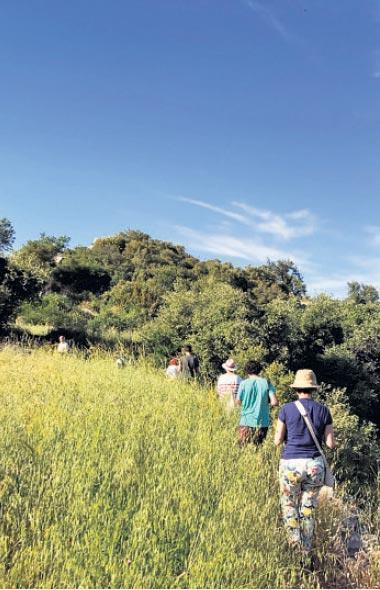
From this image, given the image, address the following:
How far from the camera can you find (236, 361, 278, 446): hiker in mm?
6703

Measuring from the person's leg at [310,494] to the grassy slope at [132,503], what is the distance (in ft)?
0.75

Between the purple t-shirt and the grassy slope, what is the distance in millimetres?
461

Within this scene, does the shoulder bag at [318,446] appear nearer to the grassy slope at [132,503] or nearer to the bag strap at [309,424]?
the bag strap at [309,424]

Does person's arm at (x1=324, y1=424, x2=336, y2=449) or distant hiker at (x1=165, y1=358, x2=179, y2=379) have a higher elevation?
person's arm at (x1=324, y1=424, x2=336, y2=449)

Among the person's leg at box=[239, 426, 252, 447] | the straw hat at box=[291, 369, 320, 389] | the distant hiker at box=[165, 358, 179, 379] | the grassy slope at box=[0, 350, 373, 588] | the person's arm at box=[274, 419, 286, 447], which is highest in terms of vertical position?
the straw hat at box=[291, 369, 320, 389]

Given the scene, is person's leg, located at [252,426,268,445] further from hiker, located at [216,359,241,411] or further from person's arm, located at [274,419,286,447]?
person's arm, located at [274,419,286,447]

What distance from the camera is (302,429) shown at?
4.85 m

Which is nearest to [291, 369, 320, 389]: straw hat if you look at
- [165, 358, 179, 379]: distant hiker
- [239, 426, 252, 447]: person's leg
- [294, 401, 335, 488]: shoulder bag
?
[294, 401, 335, 488]: shoulder bag

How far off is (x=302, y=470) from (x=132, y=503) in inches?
73.0

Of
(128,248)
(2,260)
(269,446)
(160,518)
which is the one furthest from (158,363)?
(128,248)

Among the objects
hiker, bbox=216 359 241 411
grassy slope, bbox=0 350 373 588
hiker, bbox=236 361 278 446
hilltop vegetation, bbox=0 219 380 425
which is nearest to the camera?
grassy slope, bbox=0 350 373 588

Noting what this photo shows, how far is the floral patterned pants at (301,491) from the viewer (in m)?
4.71

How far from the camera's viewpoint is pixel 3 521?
326 cm

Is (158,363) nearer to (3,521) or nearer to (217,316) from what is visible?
(217,316)
